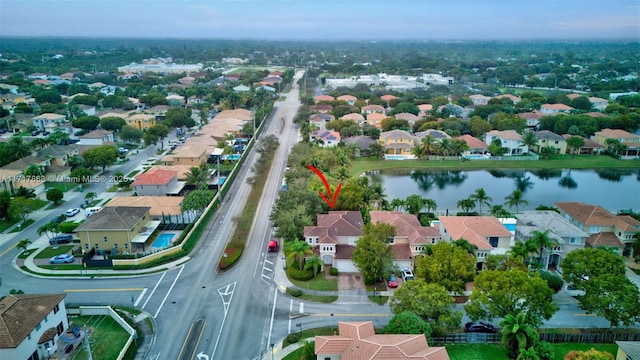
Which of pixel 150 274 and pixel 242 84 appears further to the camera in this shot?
pixel 242 84

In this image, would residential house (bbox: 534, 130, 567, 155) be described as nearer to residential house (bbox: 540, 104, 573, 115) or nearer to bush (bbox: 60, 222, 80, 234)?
residential house (bbox: 540, 104, 573, 115)

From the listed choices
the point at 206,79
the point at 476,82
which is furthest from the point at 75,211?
the point at 476,82

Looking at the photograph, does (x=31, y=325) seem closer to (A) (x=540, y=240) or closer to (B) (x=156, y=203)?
(B) (x=156, y=203)

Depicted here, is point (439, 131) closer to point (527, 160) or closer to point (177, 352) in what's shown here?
point (527, 160)

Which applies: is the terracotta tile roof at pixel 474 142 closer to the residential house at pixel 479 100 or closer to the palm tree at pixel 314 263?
the residential house at pixel 479 100

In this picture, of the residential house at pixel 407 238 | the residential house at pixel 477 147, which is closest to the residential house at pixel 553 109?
the residential house at pixel 477 147

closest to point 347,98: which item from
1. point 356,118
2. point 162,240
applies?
point 356,118

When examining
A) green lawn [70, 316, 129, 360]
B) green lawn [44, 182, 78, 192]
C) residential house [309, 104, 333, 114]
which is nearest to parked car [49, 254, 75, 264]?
green lawn [70, 316, 129, 360]
